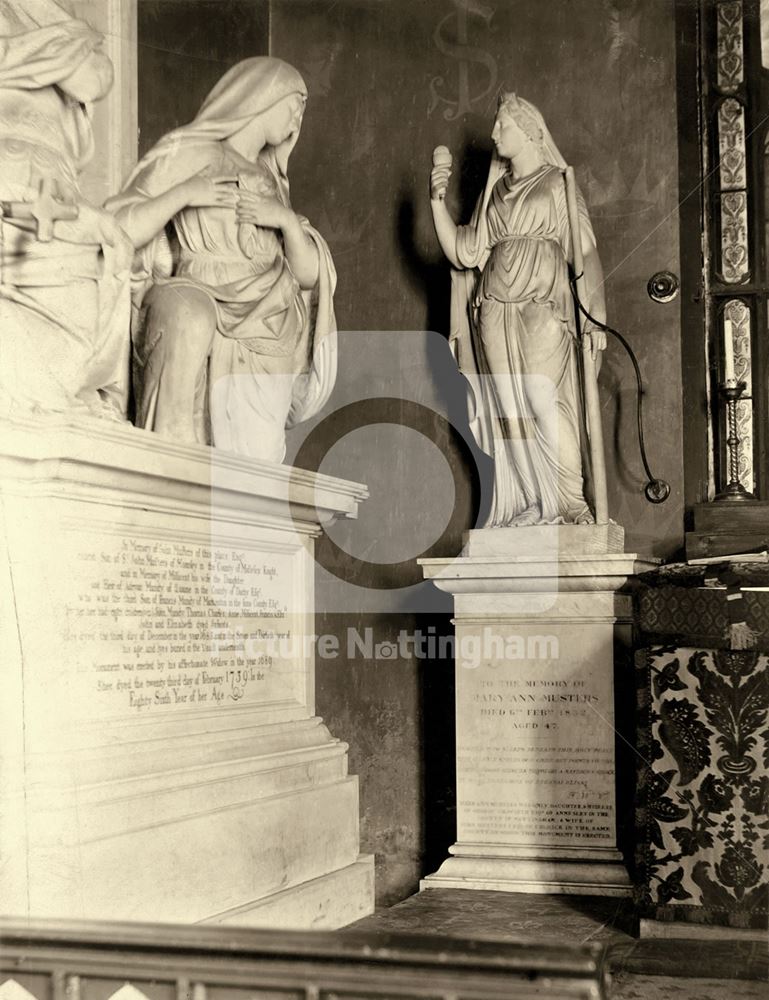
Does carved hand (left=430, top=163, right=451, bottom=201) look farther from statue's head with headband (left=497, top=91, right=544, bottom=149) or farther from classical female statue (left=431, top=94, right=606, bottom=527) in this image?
statue's head with headband (left=497, top=91, right=544, bottom=149)

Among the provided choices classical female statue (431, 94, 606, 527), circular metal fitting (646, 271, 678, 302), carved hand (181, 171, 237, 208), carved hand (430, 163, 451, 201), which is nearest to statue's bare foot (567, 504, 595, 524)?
classical female statue (431, 94, 606, 527)

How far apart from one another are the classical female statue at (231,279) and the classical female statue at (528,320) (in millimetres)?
908

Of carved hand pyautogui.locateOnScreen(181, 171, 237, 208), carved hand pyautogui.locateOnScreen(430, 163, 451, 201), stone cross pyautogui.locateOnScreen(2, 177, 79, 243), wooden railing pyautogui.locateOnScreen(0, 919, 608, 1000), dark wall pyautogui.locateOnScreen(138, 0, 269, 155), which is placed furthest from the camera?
dark wall pyautogui.locateOnScreen(138, 0, 269, 155)

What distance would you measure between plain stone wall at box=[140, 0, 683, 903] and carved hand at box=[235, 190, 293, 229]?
1.57 metres

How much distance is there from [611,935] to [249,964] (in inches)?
129

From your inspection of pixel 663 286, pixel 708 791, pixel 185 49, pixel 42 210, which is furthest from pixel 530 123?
pixel 708 791

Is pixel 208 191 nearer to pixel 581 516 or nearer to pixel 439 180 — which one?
pixel 439 180

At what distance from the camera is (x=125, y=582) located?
351cm

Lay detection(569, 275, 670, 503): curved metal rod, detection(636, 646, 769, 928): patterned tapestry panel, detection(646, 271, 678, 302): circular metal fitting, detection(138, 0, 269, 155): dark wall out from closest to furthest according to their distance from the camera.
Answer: detection(636, 646, 769, 928): patterned tapestry panel, detection(569, 275, 670, 503): curved metal rod, detection(646, 271, 678, 302): circular metal fitting, detection(138, 0, 269, 155): dark wall

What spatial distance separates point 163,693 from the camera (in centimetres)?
365

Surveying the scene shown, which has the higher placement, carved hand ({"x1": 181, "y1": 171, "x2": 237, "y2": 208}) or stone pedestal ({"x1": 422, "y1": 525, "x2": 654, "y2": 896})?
carved hand ({"x1": 181, "y1": 171, "x2": 237, "y2": 208})

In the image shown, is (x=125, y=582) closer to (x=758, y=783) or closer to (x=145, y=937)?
(x=758, y=783)

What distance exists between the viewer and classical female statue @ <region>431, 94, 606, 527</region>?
5.28m

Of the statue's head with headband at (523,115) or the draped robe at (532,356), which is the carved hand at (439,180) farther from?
the statue's head with headband at (523,115)
